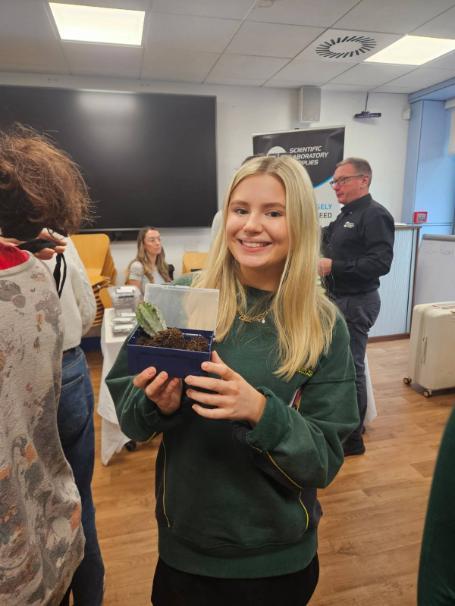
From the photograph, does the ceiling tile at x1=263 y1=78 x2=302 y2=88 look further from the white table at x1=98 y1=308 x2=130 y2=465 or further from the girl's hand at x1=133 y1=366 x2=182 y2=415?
the girl's hand at x1=133 y1=366 x2=182 y2=415

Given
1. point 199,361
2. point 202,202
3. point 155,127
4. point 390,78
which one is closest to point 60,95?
point 155,127

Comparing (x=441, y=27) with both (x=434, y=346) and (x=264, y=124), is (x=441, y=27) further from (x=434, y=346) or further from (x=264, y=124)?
(x=434, y=346)

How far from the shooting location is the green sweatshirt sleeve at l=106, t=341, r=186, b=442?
0.76m

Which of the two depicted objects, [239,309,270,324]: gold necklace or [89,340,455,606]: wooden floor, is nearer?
[239,309,270,324]: gold necklace

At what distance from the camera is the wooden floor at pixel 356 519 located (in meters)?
1.65

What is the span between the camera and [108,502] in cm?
212

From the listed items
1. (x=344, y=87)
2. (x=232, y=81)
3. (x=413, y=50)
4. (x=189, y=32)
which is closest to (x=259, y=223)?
(x=189, y=32)

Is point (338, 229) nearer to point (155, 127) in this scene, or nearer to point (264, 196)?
point (264, 196)

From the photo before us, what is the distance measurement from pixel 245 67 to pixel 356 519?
398 cm

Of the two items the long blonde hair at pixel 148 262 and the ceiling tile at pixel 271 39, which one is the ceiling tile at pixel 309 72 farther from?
the long blonde hair at pixel 148 262

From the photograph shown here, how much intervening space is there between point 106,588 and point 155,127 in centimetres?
408

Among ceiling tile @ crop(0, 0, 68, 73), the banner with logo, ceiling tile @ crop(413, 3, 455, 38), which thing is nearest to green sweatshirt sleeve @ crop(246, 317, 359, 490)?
the banner with logo

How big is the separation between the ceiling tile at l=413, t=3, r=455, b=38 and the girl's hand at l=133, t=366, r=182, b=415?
12.0 feet

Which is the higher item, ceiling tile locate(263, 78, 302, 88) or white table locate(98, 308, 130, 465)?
ceiling tile locate(263, 78, 302, 88)
